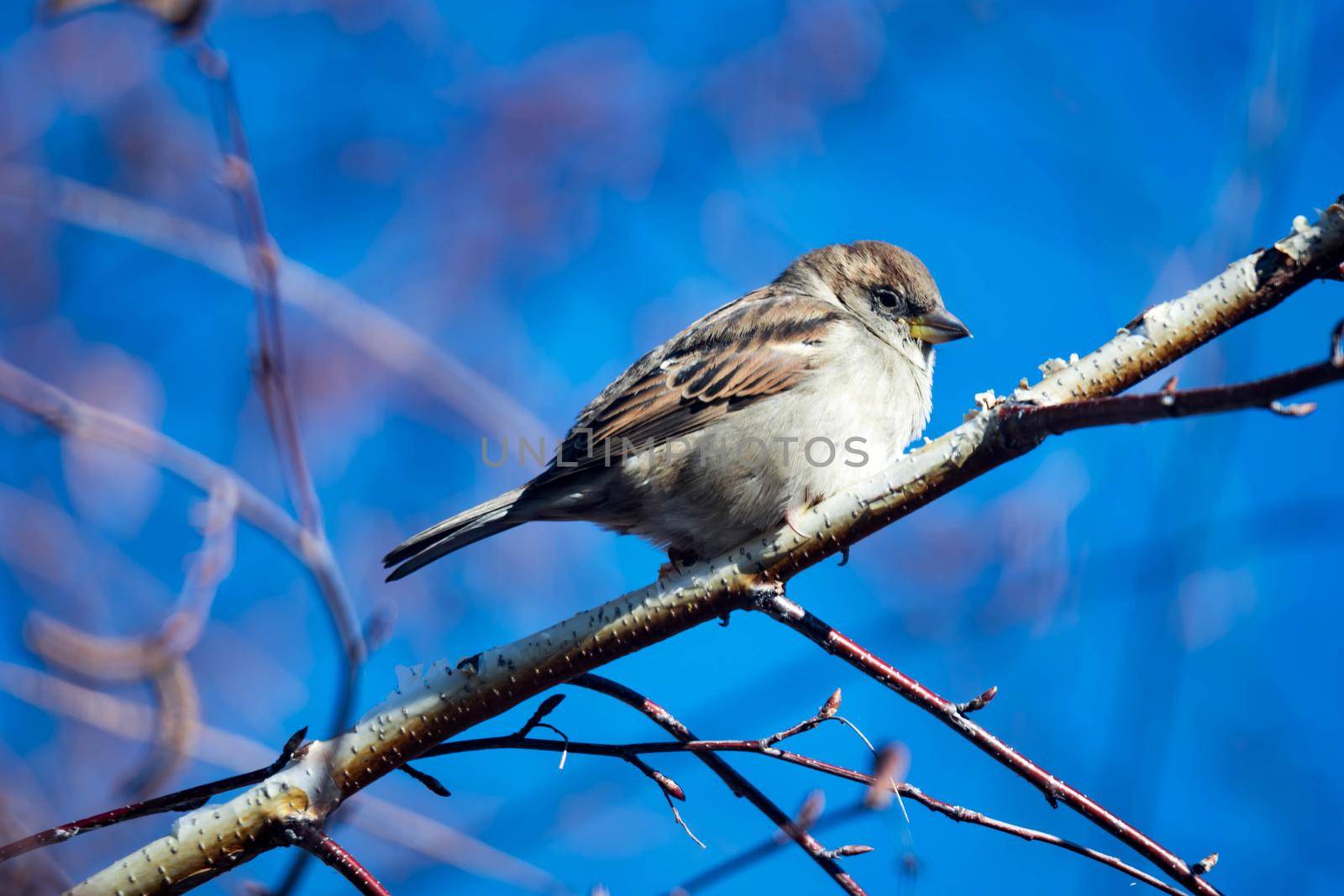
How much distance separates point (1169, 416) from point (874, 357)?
2408mm

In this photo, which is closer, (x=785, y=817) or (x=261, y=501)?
(x=261, y=501)

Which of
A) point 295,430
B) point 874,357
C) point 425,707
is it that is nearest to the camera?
point 295,430

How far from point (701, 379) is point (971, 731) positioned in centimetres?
206

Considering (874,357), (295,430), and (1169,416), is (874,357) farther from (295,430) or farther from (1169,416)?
(295,430)

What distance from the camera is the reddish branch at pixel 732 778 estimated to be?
194cm

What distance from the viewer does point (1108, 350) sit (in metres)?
2.52

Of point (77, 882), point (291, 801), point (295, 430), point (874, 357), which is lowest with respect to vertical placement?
point (77, 882)

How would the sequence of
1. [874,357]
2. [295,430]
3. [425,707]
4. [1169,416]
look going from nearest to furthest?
1. [295,430]
2. [1169,416]
3. [425,707]
4. [874,357]

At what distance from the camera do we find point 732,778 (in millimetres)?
2146

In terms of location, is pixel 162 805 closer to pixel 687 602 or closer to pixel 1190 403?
pixel 687 602

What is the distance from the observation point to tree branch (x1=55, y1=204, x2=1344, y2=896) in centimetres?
192

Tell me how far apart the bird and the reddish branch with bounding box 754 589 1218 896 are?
0.78 meters

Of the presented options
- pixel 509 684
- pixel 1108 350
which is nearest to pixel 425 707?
pixel 509 684

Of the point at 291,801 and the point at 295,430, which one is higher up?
the point at 295,430
